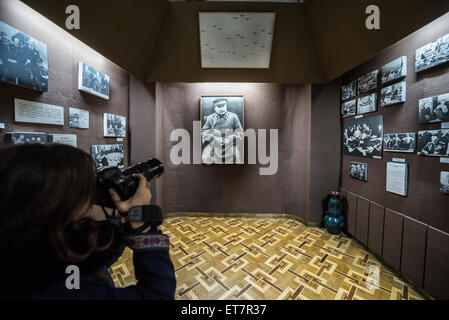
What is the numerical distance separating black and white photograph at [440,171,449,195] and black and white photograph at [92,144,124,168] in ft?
10.5

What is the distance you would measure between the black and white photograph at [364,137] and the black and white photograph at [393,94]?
0.18 m

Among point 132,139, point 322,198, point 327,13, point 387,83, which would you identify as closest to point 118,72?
point 132,139

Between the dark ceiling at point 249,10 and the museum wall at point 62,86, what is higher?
the dark ceiling at point 249,10

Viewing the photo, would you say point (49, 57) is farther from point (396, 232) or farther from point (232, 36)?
point (396, 232)

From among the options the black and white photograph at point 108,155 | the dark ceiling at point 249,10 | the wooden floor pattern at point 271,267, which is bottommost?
the wooden floor pattern at point 271,267

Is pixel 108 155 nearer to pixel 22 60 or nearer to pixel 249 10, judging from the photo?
pixel 22 60

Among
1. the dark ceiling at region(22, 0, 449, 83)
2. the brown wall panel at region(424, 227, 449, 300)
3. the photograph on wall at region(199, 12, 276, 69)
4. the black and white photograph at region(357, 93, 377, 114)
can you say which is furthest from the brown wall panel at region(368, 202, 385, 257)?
the photograph on wall at region(199, 12, 276, 69)

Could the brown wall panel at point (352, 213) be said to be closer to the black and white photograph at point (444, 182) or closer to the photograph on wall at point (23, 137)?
the black and white photograph at point (444, 182)

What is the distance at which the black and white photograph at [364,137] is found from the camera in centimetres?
208

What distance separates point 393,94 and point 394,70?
25 cm

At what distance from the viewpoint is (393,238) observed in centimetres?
186

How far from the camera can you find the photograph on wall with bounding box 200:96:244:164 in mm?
3109

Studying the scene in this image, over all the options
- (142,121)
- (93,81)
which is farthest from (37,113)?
(142,121)

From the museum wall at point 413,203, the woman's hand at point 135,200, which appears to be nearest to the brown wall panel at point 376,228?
the museum wall at point 413,203
